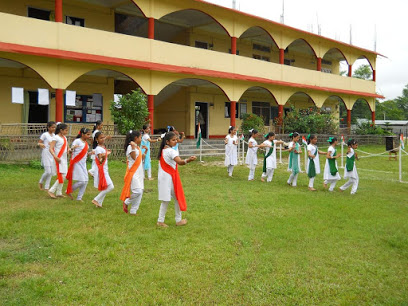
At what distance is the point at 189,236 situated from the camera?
561 centimetres

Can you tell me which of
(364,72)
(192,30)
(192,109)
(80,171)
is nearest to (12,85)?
(192,109)

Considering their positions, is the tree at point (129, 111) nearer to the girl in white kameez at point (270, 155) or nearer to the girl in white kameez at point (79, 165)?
the girl in white kameez at point (270, 155)

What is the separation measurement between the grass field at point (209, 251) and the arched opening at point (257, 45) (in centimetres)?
1489

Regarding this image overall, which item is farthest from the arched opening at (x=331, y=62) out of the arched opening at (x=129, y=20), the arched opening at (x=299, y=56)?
the arched opening at (x=129, y=20)

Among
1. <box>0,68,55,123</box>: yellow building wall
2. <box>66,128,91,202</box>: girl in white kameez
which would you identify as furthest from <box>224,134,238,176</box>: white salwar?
<box>0,68,55,123</box>: yellow building wall

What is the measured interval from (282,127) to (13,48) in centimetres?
1335

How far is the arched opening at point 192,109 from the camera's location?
20.6 metres

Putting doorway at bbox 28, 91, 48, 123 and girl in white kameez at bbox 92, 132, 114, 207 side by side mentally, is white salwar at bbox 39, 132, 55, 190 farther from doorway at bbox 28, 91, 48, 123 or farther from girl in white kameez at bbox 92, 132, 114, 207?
doorway at bbox 28, 91, 48, 123

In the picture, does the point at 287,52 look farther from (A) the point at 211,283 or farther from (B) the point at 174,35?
(A) the point at 211,283

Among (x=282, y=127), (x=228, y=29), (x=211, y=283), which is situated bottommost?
(x=211, y=283)

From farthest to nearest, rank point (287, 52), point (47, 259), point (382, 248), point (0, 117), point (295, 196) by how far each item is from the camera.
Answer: point (287, 52) < point (0, 117) < point (295, 196) < point (382, 248) < point (47, 259)

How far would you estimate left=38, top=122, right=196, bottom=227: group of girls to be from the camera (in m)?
6.08

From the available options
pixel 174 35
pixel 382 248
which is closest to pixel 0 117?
pixel 174 35

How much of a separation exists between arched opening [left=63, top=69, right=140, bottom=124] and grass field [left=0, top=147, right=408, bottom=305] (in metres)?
8.38
